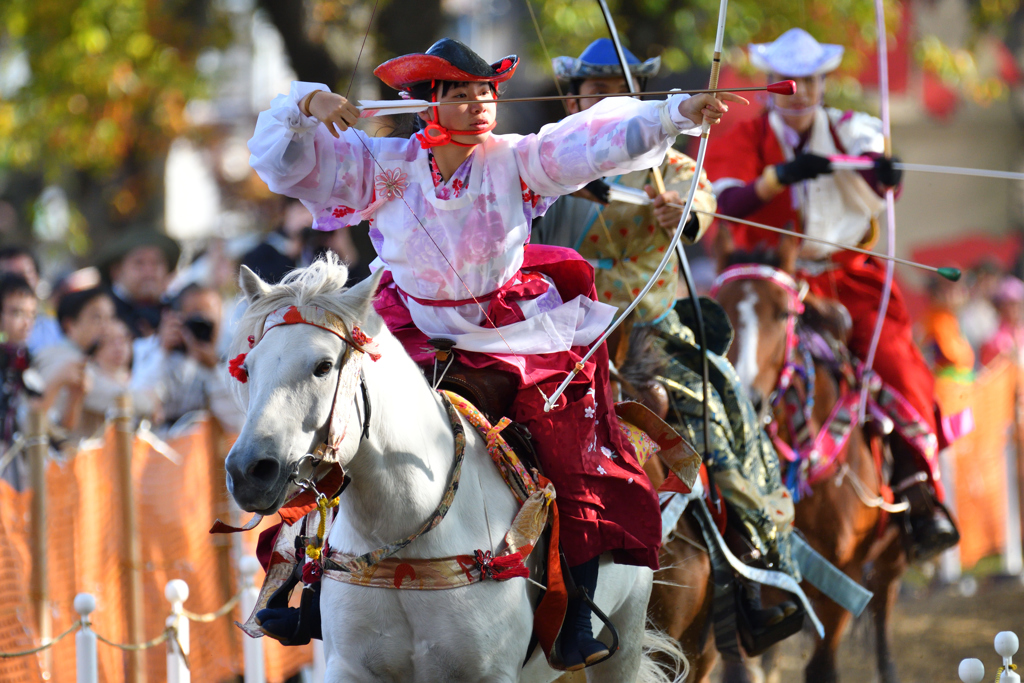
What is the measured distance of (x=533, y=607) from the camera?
343 centimetres

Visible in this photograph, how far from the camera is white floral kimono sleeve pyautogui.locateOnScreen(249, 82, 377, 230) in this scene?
3318 millimetres

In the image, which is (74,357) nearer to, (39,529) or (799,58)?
(39,529)

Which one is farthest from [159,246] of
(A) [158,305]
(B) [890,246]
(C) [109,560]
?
(B) [890,246]

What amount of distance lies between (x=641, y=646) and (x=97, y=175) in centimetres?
1287

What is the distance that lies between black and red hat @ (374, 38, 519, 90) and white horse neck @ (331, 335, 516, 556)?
2.54 feet

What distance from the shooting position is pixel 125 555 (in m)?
5.97

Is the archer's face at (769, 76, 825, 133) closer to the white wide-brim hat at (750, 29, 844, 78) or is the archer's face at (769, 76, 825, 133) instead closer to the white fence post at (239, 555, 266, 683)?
the white wide-brim hat at (750, 29, 844, 78)

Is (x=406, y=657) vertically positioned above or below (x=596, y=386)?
below

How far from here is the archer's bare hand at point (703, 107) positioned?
10.3 feet

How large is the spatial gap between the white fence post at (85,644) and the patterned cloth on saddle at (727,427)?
248cm

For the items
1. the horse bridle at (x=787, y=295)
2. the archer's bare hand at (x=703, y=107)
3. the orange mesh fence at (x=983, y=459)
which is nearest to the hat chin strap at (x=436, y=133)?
the archer's bare hand at (x=703, y=107)

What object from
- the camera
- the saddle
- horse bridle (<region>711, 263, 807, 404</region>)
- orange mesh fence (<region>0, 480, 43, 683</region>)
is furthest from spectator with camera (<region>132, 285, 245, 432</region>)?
the saddle

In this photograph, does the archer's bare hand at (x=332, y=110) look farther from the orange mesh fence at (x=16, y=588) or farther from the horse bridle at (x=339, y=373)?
the orange mesh fence at (x=16, y=588)

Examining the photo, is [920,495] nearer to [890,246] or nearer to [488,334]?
[890,246]
